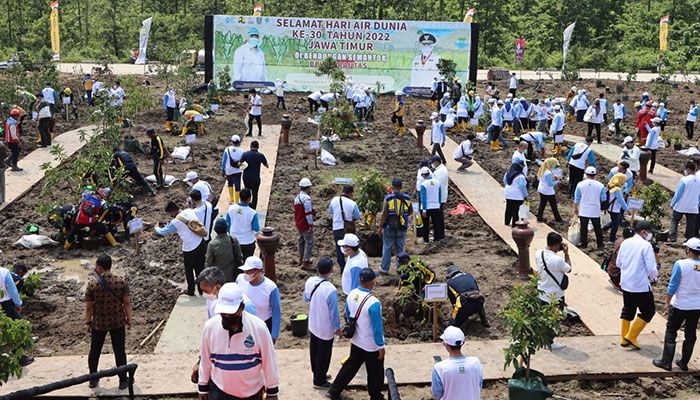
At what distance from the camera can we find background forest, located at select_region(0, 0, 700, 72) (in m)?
49.1

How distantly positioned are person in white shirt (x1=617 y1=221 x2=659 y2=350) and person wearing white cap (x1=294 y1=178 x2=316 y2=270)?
4.81 metres

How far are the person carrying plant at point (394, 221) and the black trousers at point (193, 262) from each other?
2.70 meters

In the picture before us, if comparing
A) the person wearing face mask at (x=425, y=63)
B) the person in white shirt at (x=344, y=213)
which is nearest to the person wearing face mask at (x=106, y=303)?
the person in white shirt at (x=344, y=213)

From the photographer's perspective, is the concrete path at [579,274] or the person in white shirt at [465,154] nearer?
the concrete path at [579,274]

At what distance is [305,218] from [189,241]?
2.08 metres

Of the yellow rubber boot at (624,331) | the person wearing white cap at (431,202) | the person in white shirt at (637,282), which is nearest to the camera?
the person in white shirt at (637,282)

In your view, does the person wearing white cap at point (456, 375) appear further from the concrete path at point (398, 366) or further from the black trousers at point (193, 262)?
the black trousers at point (193, 262)

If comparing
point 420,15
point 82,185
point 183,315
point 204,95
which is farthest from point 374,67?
point 183,315


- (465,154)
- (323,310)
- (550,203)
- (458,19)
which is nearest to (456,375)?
(323,310)

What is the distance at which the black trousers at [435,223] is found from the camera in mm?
14992

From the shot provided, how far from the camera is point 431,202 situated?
14758mm

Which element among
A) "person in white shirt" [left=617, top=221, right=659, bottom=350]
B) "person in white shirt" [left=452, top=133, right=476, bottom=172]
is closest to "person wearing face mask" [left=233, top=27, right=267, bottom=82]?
"person in white shirt" [left=452, top=133, right=476, bottom=172]

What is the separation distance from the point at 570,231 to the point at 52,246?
8960mm

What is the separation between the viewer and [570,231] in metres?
15.1
